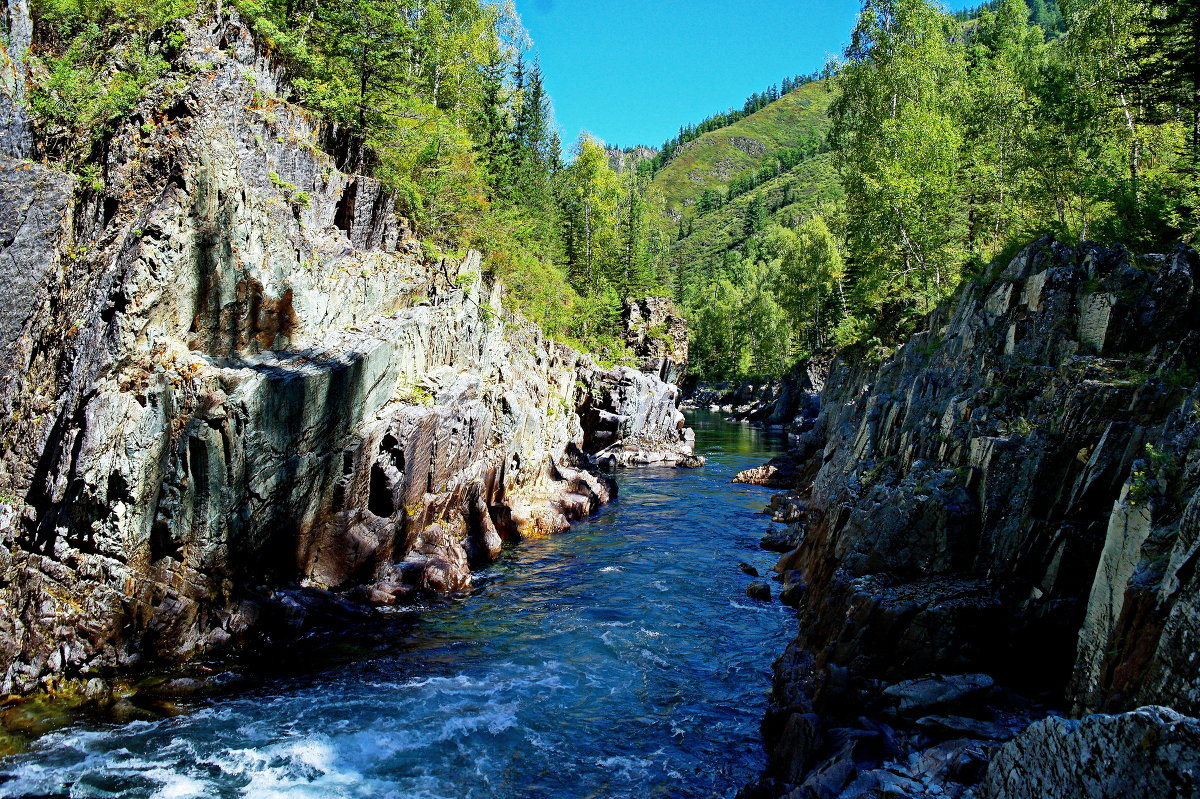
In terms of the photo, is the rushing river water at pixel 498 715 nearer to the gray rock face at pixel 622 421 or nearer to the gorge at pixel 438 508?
the gorge at pixel 438 508

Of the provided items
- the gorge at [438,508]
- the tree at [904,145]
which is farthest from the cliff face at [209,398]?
the tree at [904,145]

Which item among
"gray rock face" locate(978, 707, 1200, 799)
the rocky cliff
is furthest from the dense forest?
"gray rock face" locate(978, 707, 1200, 799)

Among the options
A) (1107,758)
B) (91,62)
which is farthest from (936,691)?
(91,62)

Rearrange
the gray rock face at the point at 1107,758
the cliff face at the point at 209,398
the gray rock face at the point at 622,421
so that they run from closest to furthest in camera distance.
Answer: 1. the gray rock face at the point at 1107,758
2. the cliff face at the point at 209,398
3. the gray rock face at the point at 622,421

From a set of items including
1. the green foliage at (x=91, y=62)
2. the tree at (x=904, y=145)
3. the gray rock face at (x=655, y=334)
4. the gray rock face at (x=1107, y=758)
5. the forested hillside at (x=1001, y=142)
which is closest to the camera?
the gray rock face at (x=1107, y=758)

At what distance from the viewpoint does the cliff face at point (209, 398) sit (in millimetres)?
14930

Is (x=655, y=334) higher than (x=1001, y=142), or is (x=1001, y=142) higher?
(x=1001, y=142)

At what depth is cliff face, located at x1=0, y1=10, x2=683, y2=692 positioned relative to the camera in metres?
14.9

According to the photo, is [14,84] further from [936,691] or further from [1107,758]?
[1107,758]

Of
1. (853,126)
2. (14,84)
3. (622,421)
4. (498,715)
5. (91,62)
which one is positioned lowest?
(498,715)

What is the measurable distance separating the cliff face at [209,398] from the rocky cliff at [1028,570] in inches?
510

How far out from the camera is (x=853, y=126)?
48500 mm

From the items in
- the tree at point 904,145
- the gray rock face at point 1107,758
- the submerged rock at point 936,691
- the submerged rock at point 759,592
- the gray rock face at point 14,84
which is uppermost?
the tree at point 904,145

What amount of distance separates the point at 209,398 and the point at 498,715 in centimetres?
1026
